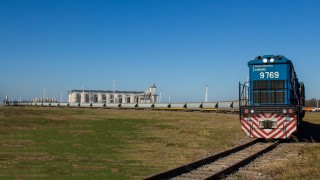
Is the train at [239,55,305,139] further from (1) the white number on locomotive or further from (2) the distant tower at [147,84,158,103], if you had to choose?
(2) the distant tower at [147,84,158,103]

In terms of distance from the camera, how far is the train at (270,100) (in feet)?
53.4

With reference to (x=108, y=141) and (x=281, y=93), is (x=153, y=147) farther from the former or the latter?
(x=281, y=93)

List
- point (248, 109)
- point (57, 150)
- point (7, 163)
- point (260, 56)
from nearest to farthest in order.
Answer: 1. point (7, 163)
2. point (57, 150)
3. point (248, 109)
4. point (260, 56)

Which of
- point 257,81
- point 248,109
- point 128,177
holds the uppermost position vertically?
point 257,81

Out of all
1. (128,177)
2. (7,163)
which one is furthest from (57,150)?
(128,177)

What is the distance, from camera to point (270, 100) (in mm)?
18047

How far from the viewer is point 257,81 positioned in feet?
59.5

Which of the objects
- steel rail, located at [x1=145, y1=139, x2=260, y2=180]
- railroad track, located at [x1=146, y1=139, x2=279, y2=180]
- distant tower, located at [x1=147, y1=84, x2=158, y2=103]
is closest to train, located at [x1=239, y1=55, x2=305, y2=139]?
railroad track, located at [x1=146, y1=139, x2=279, y2=180]

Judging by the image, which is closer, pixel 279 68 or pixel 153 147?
pixel 153 147

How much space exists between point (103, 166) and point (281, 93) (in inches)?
419

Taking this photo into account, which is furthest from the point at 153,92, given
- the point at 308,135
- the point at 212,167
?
the point at 212,167

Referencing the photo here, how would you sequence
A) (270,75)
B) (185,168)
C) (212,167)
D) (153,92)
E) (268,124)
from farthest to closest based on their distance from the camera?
(153,92)
(270,75)
(268,124)
(212,167)
(185,168)

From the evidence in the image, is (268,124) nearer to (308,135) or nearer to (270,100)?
(270,100)

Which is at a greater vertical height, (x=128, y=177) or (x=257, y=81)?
(x=257, y=81)
